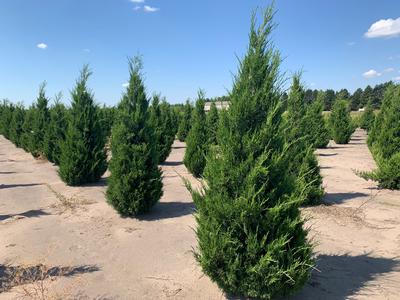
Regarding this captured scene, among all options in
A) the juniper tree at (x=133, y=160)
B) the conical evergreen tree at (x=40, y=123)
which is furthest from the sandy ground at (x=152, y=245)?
the conical evergreen tree at (x=40, y=123)

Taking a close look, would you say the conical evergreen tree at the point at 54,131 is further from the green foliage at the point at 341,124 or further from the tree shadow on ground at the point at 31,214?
the green foliage at the point at 341,124

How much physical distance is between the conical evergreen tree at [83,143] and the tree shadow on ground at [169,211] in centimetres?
352

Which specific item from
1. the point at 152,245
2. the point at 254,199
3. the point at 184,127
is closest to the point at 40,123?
the point at 184,127

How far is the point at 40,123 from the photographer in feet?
60.1

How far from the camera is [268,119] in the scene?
421 centimetres

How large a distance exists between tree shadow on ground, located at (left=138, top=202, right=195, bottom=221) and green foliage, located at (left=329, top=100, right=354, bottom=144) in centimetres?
1887

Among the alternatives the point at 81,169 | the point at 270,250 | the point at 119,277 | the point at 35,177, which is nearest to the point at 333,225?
the point at 270,250

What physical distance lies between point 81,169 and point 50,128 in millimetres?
5810

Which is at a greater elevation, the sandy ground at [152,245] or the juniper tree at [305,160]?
the juniper tree at [305,160]

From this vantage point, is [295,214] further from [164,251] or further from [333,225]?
[333,225]

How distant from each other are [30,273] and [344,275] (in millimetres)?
4195

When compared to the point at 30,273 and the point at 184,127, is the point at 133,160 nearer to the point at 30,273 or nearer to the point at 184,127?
the point at 30,273

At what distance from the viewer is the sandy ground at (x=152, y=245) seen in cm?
471

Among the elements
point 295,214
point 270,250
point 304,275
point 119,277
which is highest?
point 295,214
